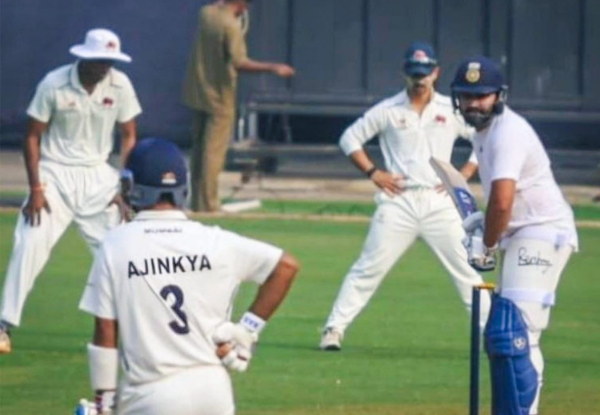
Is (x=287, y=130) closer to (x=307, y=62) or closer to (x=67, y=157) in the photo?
(x=307, y=62)

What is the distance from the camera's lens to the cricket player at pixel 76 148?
1459cm

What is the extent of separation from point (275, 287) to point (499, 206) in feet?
8.91

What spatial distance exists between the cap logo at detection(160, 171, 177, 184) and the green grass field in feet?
14.0

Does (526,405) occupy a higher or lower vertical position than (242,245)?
lower

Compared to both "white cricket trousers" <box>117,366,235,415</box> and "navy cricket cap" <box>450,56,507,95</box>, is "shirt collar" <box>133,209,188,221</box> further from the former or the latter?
"navy cricket cap" <box>450,56,507,95</box>

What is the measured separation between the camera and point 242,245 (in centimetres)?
858

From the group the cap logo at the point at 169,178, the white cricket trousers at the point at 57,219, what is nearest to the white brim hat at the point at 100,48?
the white cricket trousers at the point at 57,219

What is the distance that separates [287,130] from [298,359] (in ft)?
39.0

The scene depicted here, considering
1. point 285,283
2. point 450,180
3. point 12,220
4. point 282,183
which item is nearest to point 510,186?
point 450,180

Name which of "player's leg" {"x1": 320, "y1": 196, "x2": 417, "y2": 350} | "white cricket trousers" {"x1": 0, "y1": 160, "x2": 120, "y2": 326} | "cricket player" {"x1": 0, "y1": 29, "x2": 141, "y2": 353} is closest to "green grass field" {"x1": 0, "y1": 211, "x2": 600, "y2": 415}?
"player's leg" {"x1": 320, "y1": 196, "x2": 417, "y2": 350}

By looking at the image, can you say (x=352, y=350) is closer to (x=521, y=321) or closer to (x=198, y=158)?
(x=521, y=321)

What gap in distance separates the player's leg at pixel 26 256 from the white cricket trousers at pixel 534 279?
3.93 metres

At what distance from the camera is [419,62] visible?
14.9 metres

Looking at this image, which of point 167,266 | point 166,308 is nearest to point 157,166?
point 167,266
